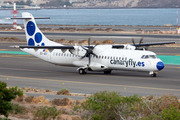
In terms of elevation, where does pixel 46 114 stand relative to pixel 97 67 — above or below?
below

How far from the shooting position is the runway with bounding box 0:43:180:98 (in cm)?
2466

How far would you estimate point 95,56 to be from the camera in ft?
106

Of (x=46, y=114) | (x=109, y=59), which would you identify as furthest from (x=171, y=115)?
(x=109, y=59)

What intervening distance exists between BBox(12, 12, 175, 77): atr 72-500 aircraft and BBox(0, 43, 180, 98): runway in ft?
3.09

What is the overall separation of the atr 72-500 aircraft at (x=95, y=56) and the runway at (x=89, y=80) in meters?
0.94

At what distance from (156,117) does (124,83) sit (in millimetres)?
15862

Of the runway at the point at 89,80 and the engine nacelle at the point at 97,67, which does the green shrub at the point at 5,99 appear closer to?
the runway at the point at 89,80

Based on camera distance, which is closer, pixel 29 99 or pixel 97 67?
pixel 29 99

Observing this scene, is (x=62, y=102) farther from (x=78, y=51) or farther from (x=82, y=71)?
(x=78, y=51)

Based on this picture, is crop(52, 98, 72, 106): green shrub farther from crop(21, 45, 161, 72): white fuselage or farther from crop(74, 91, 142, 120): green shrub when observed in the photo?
crop(21, 45, 161, 72): white fuselage

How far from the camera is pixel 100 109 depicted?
42.6ft

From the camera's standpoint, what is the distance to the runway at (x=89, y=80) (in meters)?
24.7

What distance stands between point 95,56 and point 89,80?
3.93 metres

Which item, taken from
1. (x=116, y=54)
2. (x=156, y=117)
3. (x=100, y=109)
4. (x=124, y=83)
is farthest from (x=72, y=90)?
(x=156, y=117)
